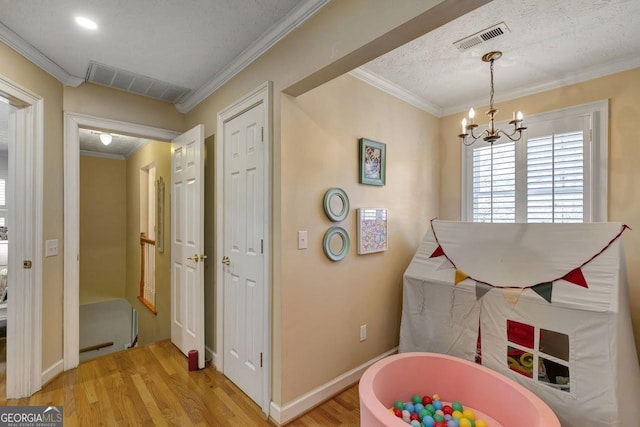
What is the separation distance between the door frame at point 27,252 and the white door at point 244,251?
132 centimetres

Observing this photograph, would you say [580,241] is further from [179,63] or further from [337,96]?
[179,63]

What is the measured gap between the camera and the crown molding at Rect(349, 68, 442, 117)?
93.7 inches

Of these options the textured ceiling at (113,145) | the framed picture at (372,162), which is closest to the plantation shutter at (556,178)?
the framed picture at (372,162)

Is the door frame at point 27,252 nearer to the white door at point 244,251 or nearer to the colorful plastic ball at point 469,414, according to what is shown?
the white door at point 244,251

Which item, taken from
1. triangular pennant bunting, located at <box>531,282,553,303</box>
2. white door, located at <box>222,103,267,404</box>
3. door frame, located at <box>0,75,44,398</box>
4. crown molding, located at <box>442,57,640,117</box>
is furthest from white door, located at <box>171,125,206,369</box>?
crown molding, located at <box>442,57,640,117</box>

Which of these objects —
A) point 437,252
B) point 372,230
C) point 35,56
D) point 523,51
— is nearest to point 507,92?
point 523,51

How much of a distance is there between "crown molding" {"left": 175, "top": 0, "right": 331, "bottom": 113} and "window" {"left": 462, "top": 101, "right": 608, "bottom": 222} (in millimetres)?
2216

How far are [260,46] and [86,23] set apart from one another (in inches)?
40.7

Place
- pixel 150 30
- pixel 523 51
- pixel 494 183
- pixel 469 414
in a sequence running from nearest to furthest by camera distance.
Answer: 1. pixel 469 414
2. pixel 150 30
3. pixel 523 51
4. pixel 494 183

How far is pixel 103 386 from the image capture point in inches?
88.4

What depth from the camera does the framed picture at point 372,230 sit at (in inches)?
93.0

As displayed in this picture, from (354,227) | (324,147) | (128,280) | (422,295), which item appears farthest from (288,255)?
(128,280)

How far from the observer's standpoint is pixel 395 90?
8.77 feet

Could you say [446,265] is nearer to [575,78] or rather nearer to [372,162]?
[372,162]
